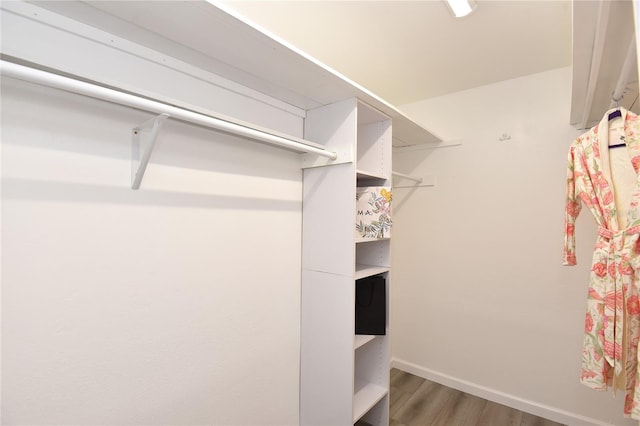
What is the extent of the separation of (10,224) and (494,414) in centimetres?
298

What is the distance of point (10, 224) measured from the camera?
903 mm

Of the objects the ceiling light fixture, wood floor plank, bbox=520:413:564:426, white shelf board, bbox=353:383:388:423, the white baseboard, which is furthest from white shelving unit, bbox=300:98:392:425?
wood floor plank, bbox=520:413:564:426

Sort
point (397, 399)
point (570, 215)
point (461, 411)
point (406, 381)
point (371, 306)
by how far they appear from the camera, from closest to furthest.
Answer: point (570, 215)
point (371, 306)
point (461, 411)
point (397, 399)
point (406, 381)

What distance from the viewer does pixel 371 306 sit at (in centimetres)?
189

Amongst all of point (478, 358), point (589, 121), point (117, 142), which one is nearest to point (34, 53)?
point (117, 142)

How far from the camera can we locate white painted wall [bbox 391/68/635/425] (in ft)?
6.94

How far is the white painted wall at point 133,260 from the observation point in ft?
3.04

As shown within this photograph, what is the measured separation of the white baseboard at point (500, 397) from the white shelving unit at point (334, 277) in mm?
910

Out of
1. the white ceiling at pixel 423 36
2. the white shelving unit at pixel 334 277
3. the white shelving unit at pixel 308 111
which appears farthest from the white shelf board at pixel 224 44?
the white ceiling at pixel 423 36

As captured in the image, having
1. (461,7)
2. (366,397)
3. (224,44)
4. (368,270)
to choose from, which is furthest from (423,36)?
(366,397)

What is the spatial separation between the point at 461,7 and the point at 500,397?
2.74 meters

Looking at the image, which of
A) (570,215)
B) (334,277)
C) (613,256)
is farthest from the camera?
(334,277)

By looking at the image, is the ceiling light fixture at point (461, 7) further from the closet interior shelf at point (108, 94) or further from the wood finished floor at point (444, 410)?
the wood finished floor at point (444, 410)

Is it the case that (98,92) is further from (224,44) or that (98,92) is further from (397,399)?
(397,399)
